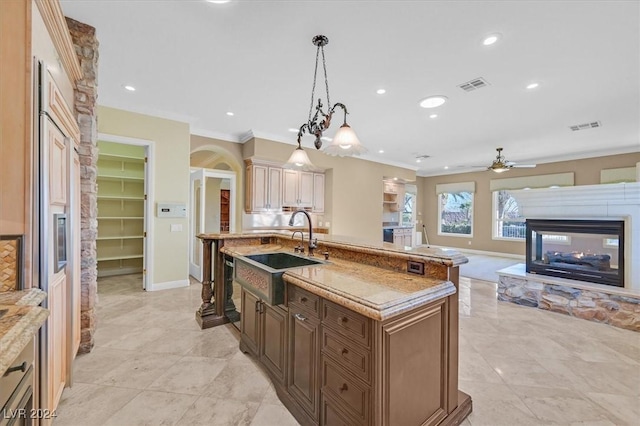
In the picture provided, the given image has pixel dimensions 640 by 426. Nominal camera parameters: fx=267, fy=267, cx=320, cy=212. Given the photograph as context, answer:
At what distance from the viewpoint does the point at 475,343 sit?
109 inches

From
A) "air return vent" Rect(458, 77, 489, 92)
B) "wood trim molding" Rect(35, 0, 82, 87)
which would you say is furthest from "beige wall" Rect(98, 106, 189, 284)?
"air return vent" Rect(458, 77, 489, 92)

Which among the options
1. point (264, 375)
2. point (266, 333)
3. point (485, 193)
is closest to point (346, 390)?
point (266, 333)

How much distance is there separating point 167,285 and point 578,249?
6350mm

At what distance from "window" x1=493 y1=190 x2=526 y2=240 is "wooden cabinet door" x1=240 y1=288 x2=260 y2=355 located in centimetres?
869

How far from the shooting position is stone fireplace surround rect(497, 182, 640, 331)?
326cm

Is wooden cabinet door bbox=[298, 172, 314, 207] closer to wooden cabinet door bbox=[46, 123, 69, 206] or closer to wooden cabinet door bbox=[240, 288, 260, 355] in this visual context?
wooden cabinet door bbox=[240, 288, 260, 355]

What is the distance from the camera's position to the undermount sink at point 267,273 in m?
1.76

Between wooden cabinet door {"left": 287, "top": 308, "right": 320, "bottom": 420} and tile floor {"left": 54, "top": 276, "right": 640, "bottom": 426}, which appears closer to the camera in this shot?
wooden cabinet door {"left": 287, "top": 308, "right": 320, "bottom": 420}

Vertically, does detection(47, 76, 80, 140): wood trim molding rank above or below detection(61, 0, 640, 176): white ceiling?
below

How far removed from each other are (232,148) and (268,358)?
4.50 meters

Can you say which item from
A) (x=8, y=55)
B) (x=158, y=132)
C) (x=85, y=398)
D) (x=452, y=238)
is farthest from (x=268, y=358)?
(x=452, y=238)

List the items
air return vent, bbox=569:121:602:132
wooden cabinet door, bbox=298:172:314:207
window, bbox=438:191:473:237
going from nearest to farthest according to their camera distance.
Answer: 1. air return vent, bbox=569:121:602:132
2. wooden cabinet door, bbox=298:172:314:207
3. window, bbox=438:191:473:237

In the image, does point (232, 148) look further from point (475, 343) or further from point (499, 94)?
point (475, 343)

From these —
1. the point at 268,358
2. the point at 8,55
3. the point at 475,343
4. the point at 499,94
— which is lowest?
the point at 475,343
